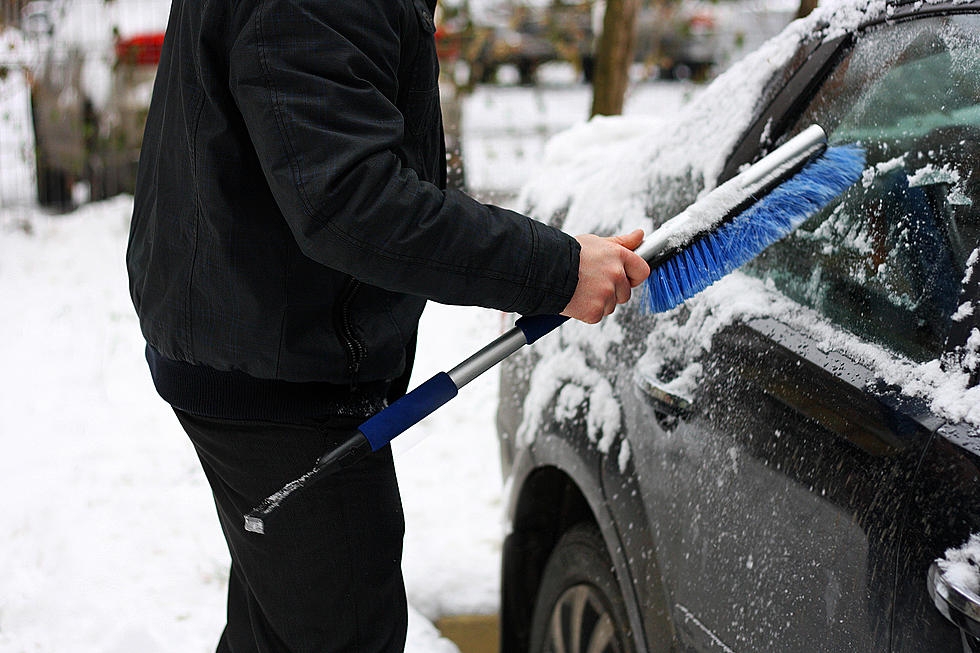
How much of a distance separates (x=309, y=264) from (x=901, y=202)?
91 centimetres

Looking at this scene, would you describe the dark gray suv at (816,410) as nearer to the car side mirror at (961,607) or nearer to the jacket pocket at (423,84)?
the car side mirror at (961,607)

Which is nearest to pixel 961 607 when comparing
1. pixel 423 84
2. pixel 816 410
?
pixel 816 410

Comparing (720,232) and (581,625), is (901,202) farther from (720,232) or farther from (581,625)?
(581,625)

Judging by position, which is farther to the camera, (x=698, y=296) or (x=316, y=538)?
(x=698, y=296)

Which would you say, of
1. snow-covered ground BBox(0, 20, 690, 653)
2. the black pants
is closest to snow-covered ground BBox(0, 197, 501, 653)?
snow-covered ground BBox(0, 20, 690, 653)

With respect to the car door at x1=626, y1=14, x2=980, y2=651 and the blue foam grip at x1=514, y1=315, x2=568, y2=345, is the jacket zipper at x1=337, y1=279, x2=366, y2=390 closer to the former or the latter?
the blue foam grip at x1=514, y1=315, x2=568, y2=345

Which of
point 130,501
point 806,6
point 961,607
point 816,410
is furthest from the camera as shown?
point 806,6

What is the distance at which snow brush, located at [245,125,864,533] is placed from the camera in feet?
5.20

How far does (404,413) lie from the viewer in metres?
1.54

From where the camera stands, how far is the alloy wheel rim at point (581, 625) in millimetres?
1940

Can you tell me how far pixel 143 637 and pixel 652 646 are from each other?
5.31 feet

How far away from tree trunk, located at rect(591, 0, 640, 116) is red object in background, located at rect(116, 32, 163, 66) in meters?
3.78

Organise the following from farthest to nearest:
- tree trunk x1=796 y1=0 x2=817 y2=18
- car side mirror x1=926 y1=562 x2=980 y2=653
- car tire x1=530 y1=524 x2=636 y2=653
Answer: tree trunk x1=796 y1=0 x2=817 y2=18
car tire x1=530 y1=524 x2=636 y2=653
car side mirror x1=926 y1=562 x2=980 y2=653

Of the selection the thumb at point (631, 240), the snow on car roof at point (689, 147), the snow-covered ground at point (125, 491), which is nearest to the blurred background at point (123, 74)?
the snow-covered ground at point (125, 491)
